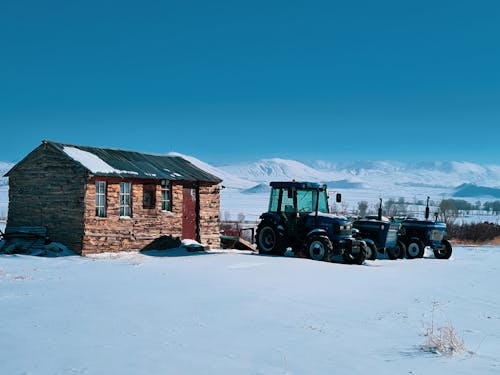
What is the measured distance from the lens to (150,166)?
859 inches

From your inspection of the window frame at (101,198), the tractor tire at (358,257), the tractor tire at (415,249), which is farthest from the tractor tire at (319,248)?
the window frame at (101,198)

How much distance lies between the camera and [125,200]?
65.4 ft

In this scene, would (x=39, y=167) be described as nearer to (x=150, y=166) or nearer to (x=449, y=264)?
(x=150, y=166)

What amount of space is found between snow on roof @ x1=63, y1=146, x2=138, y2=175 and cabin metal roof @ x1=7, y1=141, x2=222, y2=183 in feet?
0.16

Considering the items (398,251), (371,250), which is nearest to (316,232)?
(371,250)

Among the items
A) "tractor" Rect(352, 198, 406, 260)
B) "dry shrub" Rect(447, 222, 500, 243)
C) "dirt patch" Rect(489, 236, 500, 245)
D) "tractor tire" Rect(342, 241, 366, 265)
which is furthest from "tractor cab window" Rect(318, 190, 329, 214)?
"dry shrub" Rect(447, 222, 500, 243)

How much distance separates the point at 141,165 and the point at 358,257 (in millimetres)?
8999

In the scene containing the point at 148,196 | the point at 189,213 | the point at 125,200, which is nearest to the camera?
the point at 125,200

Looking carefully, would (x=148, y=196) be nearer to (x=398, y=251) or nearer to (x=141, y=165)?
(x=141, y=165)

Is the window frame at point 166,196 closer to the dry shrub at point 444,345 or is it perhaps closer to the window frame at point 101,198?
the window frame at point 101,198

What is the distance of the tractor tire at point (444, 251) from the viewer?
2248 cm

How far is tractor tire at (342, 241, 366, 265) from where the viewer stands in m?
18.0

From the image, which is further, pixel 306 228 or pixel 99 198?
pixel 99 198

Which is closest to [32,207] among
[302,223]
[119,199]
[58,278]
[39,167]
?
[39,167]
